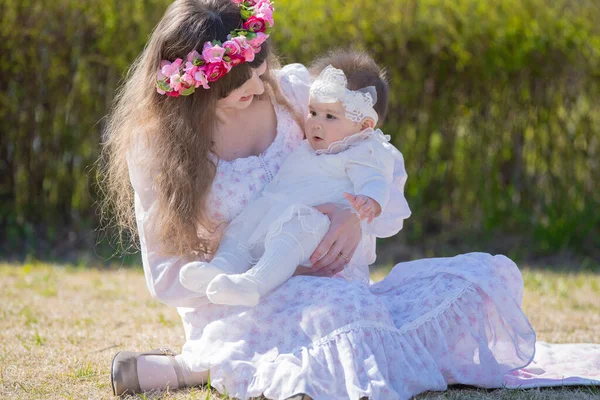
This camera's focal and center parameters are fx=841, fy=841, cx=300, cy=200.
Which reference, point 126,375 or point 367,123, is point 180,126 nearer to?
point 367,123

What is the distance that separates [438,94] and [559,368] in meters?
3.28

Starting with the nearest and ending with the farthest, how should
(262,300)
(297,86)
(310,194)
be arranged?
1. (262,300)
2. (310,194)
3. (297,86)

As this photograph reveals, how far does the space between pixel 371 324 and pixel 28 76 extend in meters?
4.27

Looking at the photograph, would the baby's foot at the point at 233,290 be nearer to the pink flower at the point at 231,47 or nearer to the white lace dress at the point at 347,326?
the white lace dress at the point at 347,326

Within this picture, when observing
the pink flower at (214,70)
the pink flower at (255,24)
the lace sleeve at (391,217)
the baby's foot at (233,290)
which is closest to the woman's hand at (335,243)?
the lace sleeve at (391,217)

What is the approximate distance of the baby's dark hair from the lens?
326 centimetres

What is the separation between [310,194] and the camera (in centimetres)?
310

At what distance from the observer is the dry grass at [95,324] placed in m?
3.04

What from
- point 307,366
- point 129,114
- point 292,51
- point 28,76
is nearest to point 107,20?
point 28,76

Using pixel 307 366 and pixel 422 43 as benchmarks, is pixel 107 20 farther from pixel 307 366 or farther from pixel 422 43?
pixel 307 366

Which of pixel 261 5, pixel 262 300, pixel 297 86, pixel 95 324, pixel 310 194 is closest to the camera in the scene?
pixel 262 300

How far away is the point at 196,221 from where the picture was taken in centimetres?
304

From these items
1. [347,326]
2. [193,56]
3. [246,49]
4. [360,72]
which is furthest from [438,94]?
[347,326]

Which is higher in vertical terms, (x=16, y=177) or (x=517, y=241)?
(x=16, y=177)
